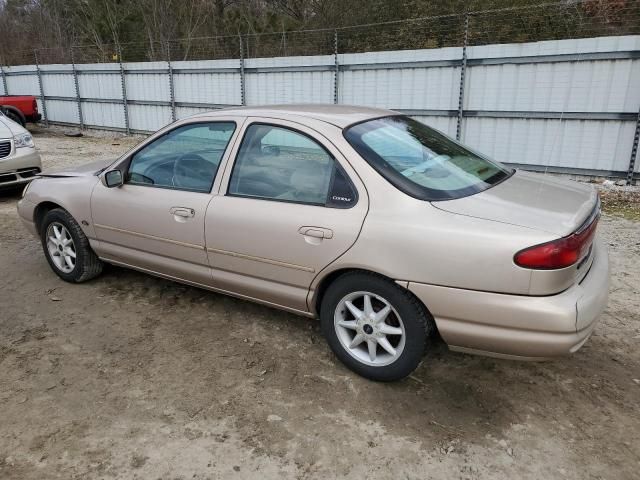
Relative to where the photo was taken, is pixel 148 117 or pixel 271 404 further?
pixel 148 117

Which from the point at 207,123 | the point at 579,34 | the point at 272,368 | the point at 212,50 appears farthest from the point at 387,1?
the point at 272,368

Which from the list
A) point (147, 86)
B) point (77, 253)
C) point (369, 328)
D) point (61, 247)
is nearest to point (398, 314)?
point (369, 328)

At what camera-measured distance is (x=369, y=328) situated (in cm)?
298

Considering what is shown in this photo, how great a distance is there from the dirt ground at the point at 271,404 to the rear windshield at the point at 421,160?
1138mm

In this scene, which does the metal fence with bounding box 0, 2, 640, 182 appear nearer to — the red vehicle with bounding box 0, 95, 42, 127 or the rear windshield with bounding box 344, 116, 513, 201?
the red vehicle with bounding box 0, 95, 42, 127

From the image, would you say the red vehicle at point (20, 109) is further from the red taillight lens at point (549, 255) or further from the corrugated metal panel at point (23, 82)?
the red taillight lens at point (549, 255)

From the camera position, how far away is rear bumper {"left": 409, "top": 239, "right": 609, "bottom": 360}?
249cm

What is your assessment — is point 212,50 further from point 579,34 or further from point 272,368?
point 272,368

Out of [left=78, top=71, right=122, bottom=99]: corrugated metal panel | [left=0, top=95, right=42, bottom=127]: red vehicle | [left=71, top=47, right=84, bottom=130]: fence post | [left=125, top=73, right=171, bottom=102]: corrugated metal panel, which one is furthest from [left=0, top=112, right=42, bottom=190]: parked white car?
[left=71, top=47, right=84, bottom=130]: fence post

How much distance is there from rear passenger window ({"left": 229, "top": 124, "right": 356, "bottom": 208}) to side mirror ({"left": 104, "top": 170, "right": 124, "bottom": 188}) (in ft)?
3.47

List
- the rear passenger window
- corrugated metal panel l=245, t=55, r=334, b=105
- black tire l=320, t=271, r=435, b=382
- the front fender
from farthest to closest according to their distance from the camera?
1. corrugated metal panel l=245, t=55, r=334, b=105
2. the front fender
3. the rear passenger window
4. black tire l=320, t=271, r=435, b=382

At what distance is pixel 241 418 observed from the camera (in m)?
2.78

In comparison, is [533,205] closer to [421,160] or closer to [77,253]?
[421,160]

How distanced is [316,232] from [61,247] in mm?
2745
